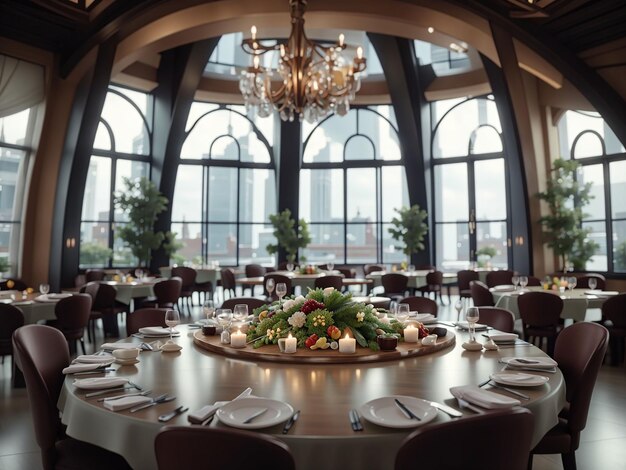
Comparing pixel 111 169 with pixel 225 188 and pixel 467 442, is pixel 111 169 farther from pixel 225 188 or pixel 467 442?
pixel 467 442

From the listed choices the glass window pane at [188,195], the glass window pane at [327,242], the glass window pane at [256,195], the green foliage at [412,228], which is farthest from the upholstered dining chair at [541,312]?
the glass window pane at [188,195]

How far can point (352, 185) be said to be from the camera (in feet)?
46.6

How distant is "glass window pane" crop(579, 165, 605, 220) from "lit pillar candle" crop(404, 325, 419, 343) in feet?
30.0

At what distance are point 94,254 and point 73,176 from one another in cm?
285

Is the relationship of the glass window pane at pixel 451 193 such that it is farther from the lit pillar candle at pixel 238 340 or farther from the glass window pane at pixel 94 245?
the lit pillar candle at pixel 238 340

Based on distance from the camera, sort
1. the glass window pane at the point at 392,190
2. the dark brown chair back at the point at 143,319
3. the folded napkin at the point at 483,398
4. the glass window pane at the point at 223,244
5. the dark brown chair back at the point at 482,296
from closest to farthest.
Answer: the folded napkin at the point at 483,398 → the dark brown chair back at the point at 143,319 → the dark brown chair back at the point at 482,296 → the glass window pane at the point at 223,244 → the glass window pane at the point at 392,190

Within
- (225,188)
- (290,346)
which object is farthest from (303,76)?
(225,188)

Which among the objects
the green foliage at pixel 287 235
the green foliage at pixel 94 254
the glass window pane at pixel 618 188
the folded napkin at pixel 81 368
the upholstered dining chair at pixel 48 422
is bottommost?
the upholstered dining chair at pixel 48 422

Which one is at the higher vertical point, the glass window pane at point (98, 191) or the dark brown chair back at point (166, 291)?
the glass window pane at point (98, 191)

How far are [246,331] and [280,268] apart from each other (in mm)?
8244

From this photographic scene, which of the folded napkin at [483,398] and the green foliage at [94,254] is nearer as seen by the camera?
the folded napkin at [483,398]

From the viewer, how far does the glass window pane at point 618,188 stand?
10039mm

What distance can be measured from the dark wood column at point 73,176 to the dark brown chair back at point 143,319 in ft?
21.8

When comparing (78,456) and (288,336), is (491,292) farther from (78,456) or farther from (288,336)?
(78,456)
